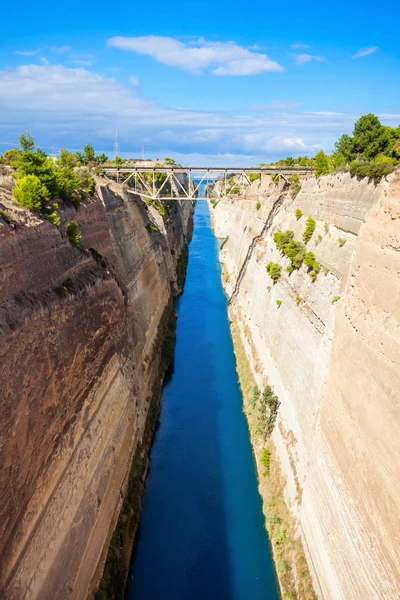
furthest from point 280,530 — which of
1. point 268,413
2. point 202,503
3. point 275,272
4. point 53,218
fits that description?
point 275,272

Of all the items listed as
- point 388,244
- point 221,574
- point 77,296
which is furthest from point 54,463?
point 388,244

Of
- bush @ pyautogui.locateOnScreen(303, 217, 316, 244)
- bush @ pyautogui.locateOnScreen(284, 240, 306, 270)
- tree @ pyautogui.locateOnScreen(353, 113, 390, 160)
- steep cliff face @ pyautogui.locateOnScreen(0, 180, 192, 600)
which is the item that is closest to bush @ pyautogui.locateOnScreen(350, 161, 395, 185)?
bush @ pyautogui.locateOnScreen(303, 217, 316, 244)

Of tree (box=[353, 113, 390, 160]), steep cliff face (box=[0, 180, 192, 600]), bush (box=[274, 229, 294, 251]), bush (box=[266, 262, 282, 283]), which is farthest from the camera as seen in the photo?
Result: tree (box=[353, 113, 390, 160])

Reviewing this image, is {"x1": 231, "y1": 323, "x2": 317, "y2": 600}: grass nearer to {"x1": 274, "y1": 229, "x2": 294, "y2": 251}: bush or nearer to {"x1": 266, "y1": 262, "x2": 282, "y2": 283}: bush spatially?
{"x1": 266, "y1": 262, "x2": 282, "y2": 283}: bush

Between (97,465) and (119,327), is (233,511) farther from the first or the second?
(119,327)

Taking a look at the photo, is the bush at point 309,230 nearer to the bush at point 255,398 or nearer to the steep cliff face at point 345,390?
the steep cliff face at point 345,390

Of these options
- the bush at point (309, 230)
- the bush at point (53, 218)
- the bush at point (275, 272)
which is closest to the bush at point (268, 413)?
the bush at point (275, 272)
